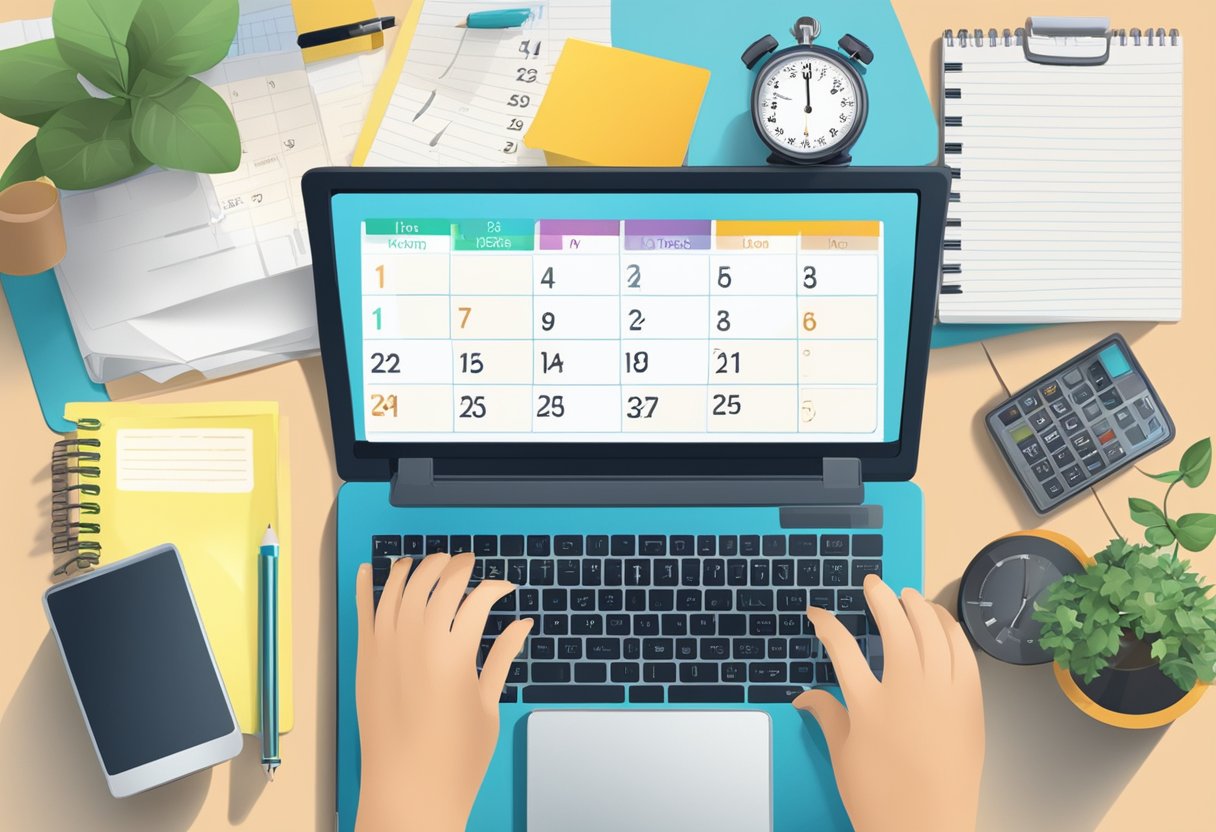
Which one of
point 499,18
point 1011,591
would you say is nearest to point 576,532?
point 1011,591

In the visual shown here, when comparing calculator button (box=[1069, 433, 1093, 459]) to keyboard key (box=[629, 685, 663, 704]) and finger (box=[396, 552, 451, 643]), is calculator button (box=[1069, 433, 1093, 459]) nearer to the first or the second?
keyboard key (box=[629, 685, 663, 704])

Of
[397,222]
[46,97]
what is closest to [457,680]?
[397,222]

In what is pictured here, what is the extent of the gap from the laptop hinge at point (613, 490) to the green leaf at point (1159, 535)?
10.9 inches

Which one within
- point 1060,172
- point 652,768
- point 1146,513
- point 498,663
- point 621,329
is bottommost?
point 652,768

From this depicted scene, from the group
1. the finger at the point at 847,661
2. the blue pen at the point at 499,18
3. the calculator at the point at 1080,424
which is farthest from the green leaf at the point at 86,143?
the calculator at the point at 1080,424

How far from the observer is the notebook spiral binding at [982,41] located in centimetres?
105

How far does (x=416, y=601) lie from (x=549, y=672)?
0.48ft

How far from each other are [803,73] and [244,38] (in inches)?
22.7

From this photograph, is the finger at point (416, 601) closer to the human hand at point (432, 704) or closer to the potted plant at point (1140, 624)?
the human hand at point (432, 704)

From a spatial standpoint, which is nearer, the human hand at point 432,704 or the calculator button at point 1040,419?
the human hand at point 432,704

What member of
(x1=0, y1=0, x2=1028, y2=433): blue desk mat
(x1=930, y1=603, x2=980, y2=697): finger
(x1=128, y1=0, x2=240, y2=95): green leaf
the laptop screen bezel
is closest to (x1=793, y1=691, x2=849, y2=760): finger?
(x1=930, y1=603, x2=980, y2=697): finger

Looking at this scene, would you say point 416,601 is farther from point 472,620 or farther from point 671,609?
point 671,609

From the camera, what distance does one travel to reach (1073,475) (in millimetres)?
1045

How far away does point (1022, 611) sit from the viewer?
1009mm
